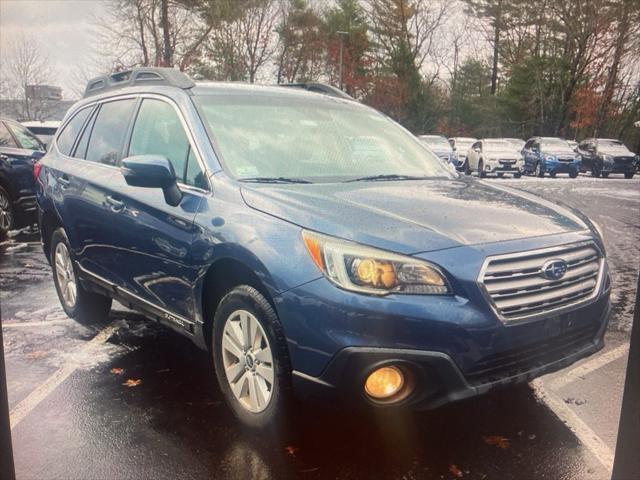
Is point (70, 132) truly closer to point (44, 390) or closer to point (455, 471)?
point (44, 390)

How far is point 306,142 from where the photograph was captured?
3336 millimetres

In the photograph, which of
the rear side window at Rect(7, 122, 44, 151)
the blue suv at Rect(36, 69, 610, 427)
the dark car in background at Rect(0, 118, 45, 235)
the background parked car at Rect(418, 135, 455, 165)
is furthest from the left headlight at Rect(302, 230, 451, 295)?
the background parked car at Rect(418, 135, 455, 165)

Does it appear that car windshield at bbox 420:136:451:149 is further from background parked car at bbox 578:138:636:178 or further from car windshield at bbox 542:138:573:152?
background parked car at bbox 578:138:636:178

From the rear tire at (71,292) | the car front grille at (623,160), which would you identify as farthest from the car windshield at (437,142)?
Result: the rear tire at (71,292)

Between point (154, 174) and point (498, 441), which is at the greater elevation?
point (154, 174)

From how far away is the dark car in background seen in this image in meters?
8.27

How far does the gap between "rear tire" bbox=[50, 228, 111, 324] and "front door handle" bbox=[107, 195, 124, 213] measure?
36.1 inches

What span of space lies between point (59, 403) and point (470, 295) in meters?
2.27

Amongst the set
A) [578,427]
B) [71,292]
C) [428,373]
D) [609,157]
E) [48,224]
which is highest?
[609,157]

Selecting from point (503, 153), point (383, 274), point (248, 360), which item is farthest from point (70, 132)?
point (503, 153)

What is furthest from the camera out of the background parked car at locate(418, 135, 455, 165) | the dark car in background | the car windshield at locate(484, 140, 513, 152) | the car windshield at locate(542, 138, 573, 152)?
the car windshield at locate(542, 138, 573, 152)

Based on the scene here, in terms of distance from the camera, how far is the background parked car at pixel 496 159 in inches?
886

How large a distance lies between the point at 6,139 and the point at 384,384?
8073 millimetres

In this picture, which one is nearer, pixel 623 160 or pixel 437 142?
pixel 437 142
